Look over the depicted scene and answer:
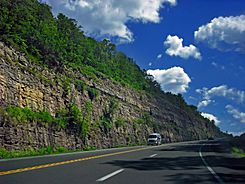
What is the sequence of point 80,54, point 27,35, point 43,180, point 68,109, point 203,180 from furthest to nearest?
point 80,54, point 68,109, point 27,35, point 203,180, point 43,180

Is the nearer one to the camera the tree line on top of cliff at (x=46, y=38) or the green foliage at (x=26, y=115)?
the green foliage at (x=26, y=115)

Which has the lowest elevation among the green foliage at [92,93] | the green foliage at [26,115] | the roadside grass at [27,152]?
the roadside grass at [27,152]

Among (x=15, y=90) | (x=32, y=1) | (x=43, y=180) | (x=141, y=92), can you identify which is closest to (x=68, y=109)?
(x=15, y=90)

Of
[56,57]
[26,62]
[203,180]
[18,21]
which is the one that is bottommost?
[203,180]

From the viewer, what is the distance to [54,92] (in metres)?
38.2

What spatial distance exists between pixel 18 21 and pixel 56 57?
6851 mm

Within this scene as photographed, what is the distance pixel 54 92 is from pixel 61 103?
1.57 metres

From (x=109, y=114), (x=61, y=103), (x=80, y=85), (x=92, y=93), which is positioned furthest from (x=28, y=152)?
(x=109, y=114)

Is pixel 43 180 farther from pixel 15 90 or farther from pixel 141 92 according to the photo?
pixel 141 92

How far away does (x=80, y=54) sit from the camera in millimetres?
57750

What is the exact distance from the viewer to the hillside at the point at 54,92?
2959 cm

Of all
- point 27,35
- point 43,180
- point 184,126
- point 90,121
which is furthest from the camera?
point 184,126

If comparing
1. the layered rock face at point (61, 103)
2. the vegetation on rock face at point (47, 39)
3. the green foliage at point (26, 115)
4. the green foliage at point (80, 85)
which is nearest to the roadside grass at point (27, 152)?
the layered rock face at point (61, 103)

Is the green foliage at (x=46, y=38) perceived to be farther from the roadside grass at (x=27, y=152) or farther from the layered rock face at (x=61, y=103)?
Answer: the roadside grass at (x=27, y=152)
